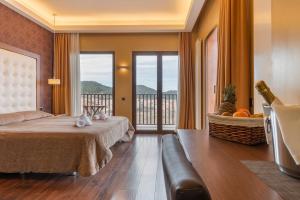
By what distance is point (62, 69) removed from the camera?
281 inches

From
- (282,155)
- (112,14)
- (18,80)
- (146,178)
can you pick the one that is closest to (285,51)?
(282,155)

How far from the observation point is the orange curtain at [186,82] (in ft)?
23.0

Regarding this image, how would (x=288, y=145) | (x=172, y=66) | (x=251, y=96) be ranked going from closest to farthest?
(x=288, y=145) → (x=251, y=96) → (x=172, y=66)

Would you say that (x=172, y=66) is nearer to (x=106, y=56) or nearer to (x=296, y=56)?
(x=106, y=56)

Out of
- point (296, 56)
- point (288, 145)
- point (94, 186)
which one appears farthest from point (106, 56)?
point (288, 145)

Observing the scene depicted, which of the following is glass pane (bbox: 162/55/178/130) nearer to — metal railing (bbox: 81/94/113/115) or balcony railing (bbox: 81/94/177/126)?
balcony railing (bbox: 81/94/177/126)

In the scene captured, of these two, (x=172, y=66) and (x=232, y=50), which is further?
(x=172, y=66)

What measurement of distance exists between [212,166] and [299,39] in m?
0.70

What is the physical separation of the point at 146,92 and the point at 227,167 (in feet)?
21.5

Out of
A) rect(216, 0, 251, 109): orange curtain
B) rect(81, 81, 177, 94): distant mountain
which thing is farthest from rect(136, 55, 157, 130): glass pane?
rect(216, 0, 251, 109): orange curtain

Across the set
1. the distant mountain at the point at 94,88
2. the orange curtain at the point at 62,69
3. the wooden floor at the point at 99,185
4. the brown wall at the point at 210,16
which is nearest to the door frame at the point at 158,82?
the distant mountain at the point at 94,88

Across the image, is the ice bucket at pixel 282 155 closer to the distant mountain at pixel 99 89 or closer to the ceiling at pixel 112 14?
the ceiling at pixel 112 14

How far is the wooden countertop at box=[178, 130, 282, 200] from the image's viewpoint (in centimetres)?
68

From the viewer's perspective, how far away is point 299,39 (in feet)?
3.85
